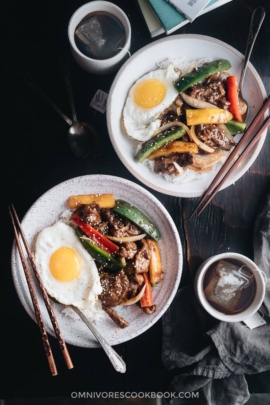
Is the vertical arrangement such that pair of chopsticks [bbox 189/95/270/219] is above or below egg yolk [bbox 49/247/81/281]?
above

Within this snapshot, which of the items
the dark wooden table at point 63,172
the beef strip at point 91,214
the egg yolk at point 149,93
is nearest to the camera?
the beef strip at point 91,214

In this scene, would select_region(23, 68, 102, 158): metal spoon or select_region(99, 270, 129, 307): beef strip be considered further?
select_region(23, 68, 102, 158): metal spoon

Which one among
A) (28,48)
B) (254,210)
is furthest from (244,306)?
(28,48)

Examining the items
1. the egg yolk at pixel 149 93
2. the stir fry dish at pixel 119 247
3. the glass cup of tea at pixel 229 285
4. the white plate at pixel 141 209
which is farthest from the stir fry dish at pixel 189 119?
the glass cup of tea at pixel 229 285

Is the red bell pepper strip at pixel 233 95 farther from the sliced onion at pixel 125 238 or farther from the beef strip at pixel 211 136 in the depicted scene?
the sliced onion at pixel 125 238

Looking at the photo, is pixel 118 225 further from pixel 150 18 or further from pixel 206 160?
pixel 150 18

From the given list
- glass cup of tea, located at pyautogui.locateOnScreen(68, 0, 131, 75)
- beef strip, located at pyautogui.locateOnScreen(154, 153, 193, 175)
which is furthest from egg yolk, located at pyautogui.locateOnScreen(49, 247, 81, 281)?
glass cup of tea, located at pyautogui.locateOnScreen(68, 0, 131, 75)

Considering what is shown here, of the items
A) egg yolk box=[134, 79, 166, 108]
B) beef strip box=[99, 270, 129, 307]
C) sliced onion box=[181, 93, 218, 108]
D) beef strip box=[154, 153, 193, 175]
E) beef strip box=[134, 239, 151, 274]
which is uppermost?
egg yolk box=[134, 79, 166, 108]

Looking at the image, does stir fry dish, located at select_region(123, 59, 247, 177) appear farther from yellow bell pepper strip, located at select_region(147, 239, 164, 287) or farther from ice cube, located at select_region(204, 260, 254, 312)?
ice cube, located at select_region(204, 260, 254, 312)
